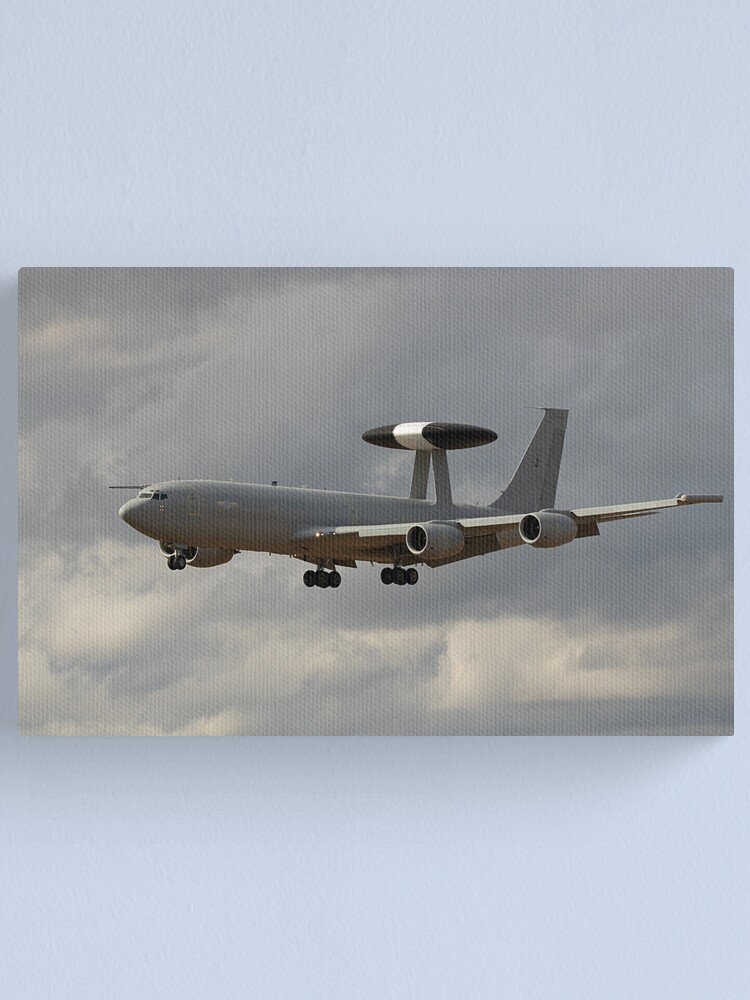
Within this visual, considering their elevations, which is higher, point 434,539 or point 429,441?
point 429,441

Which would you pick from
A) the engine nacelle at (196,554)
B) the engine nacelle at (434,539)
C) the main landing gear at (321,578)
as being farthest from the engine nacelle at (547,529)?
the engine nacelle at (196,554)

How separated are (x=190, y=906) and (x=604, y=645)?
44.7 inches

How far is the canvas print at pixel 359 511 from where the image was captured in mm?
2801

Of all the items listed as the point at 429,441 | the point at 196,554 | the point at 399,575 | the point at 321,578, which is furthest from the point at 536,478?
the point at 196,554

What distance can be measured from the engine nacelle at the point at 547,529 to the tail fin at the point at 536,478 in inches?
0.9

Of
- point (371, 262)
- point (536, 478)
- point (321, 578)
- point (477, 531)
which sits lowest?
point (321, 578)

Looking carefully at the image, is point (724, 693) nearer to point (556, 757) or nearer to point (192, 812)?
point (556, 757)

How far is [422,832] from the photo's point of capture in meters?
2.86

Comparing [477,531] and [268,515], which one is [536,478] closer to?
[477,531]

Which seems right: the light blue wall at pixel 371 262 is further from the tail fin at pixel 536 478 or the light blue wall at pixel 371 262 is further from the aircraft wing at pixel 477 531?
the tail fin at pixel 536 478

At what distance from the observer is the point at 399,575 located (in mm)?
2812

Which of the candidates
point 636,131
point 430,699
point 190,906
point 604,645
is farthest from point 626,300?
point 190,906

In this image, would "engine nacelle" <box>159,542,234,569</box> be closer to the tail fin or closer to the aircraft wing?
the aircraft wing

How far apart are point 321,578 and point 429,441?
1.31 ft
